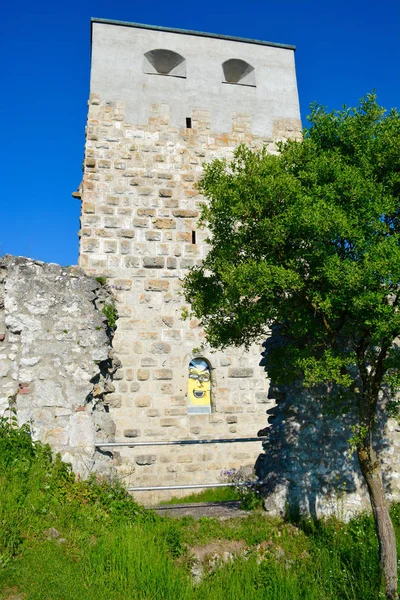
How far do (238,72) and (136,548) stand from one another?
1126 cm

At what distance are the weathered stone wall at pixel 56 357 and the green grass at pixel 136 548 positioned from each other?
0.32m

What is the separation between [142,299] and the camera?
1027 cm

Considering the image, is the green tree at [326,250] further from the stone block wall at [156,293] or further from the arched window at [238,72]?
the arched window at [238,72]

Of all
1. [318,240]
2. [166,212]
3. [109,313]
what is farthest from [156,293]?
[318,240]

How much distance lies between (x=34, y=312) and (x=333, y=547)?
4603 mm

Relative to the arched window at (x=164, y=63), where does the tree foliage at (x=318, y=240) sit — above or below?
below

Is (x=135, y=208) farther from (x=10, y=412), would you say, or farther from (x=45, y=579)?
(x=45, y=579)

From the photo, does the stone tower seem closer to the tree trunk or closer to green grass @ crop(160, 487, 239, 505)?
green grass @ crop(160, 487, 239, 505)

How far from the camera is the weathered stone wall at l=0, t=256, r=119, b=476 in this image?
6.32 m

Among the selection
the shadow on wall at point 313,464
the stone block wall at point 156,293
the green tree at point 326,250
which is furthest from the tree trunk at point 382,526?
the stone block wall at point 156,293

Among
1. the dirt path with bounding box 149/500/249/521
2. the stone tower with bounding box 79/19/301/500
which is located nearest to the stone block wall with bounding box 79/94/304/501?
the stone tower with bounding box 79/19/301/500

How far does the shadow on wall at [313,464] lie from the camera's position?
6492mm

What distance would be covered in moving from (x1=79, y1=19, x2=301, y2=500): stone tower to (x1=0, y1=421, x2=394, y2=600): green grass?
11.8 ft

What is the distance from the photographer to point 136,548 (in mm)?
5121
